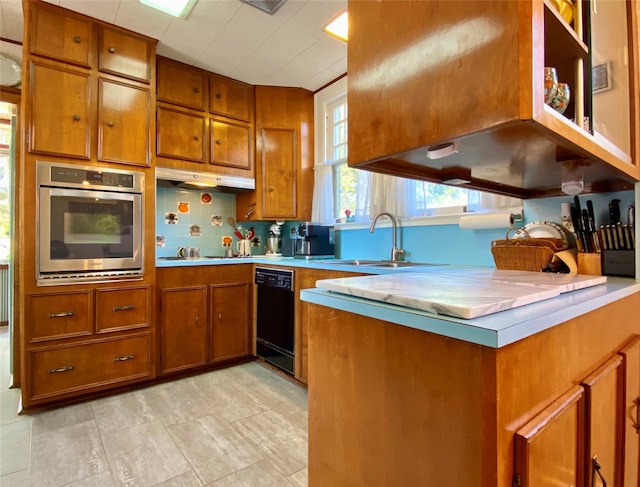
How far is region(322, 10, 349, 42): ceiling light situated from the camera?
88.3 inches

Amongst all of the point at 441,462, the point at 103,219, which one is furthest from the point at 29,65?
the point at 441,462

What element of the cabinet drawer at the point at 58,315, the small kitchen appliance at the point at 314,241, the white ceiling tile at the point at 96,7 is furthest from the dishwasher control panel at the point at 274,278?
the white ceiling tile at the point at 96,7

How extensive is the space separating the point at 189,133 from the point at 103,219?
1005 millimetres

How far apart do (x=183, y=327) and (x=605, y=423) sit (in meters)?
2.51

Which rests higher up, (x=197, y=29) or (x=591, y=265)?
(x=197, y=29)

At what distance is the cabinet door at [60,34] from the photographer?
211 centimetres

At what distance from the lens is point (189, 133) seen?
2.84 meters

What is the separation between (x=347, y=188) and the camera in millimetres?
3113

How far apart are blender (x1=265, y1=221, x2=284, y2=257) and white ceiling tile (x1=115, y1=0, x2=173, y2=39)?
6.00 ft

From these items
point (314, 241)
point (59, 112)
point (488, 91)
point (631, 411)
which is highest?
point (59, 112)

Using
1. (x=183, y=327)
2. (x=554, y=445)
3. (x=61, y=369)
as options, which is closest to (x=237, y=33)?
(x=183, y=327)

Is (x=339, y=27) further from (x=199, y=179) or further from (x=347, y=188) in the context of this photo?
(x=199, y=179)

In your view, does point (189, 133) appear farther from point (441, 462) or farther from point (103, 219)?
point (441, 462)

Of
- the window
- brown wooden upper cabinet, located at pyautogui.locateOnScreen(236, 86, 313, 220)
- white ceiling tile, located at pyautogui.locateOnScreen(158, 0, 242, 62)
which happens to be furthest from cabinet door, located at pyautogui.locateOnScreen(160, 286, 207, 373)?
white ceiling tile, located at pyautogui.locateOnScreen(158, 0, 242, 62)
